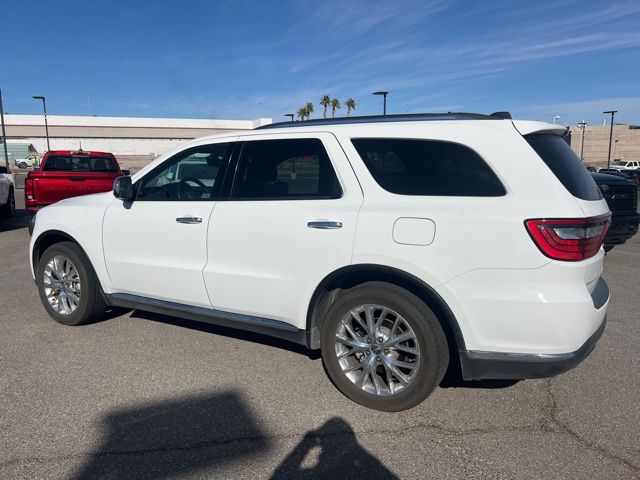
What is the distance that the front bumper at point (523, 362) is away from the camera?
291 cm

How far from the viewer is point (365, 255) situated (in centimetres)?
326

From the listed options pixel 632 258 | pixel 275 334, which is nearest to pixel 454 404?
pixel 275 334

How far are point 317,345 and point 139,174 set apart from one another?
2.22 m

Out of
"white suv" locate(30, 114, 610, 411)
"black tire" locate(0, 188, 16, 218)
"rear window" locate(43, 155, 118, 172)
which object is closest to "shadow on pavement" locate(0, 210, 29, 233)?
"black tire" locate(0, 188, 16, 218)

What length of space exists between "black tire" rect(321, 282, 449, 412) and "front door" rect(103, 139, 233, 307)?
1175mm

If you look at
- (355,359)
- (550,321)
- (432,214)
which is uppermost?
(432,214)

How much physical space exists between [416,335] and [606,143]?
96062mm

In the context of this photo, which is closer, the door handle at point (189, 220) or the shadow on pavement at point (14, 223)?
the door handle at point (189, 220)

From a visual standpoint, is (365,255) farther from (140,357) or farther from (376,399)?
(140,357)

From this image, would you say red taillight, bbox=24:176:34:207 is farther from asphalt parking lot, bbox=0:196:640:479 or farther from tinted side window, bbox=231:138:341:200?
tinted side window, bbox=231:138:341:200

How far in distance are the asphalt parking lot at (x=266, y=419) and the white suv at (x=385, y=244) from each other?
0.35 metres

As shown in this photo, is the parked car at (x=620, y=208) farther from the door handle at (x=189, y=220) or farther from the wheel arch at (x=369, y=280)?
the door handle at (x=189, y=220)

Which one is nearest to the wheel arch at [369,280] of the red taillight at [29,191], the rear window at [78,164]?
the red taillight at [29,191]

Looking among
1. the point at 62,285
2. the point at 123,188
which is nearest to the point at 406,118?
the point at 123,188
